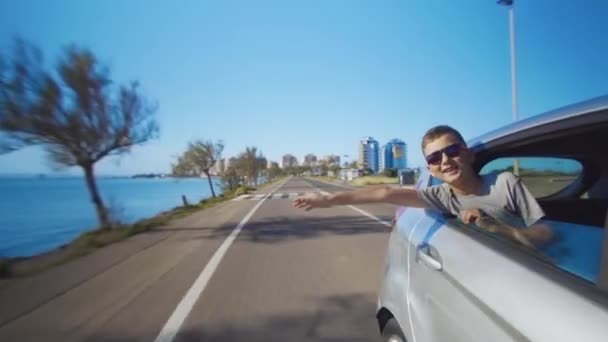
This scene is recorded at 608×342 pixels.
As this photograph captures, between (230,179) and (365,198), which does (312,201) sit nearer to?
(365,198)

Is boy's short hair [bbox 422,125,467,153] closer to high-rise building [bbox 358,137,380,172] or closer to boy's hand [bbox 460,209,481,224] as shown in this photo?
boy's hand [bbox 460,209,481,224]

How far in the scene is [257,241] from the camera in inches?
393

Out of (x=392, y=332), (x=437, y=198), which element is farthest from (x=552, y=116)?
(x=392, y=332)

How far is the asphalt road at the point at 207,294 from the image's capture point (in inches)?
159

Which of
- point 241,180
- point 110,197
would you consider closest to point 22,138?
point 110,197

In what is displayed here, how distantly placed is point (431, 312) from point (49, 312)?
4.54m

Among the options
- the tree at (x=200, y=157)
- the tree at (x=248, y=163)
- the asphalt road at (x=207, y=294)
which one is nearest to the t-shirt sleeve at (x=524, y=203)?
the asphalt road at (x=207, y=294)

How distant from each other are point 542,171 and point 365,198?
1.19 meters

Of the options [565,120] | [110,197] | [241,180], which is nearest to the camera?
[565,120]

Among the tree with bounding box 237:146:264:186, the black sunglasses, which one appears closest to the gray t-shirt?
the black sunglasses

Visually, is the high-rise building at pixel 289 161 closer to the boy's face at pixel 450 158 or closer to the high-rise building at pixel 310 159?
the high-rise building at pixel 310 159

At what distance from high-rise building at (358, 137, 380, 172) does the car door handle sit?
128315 millimetres

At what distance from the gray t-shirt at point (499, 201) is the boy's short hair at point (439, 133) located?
273mm

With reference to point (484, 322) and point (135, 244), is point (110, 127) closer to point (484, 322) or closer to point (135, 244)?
point (135, 244)
